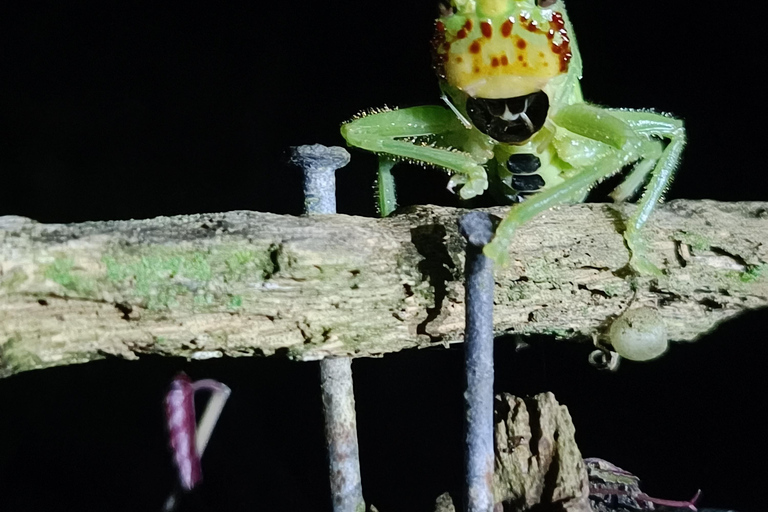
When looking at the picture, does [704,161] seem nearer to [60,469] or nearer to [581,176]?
[581,176]

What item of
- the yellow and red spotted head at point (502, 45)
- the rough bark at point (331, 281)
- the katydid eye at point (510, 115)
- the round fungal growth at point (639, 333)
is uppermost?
the yellow and red spotted head at point (502, 45)

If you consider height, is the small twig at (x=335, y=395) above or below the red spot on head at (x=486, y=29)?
below

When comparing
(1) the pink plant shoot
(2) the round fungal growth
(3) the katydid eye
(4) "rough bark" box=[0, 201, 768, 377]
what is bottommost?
(1) the pink plant shoot

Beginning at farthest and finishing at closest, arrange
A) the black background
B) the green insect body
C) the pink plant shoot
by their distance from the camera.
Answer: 1. the black background
2. the green insect body
3. the pink plant shoot

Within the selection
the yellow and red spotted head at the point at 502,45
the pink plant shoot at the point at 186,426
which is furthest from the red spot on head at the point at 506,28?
the pink plant shoot at the point at 186,426

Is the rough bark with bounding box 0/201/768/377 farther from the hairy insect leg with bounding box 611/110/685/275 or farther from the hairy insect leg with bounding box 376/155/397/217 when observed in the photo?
the hairy insect leg with bounding box 376/155/397/217

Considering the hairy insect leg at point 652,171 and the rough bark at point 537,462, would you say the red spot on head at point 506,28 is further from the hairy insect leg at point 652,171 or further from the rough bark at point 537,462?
the rough bark at point 537,462

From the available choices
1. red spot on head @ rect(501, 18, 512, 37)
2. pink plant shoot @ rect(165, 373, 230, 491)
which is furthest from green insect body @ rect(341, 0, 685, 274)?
pink plant shoot @ rect(165, 373, 230, 491)
